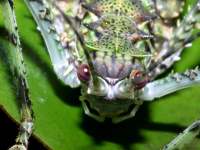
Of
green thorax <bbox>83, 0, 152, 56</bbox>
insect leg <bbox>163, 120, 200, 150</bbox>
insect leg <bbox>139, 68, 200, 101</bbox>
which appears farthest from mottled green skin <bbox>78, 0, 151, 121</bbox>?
insect leg <bbox>163, 120, 200, 150</bbox>

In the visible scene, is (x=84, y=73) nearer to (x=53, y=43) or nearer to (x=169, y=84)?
(x=53, y=43)

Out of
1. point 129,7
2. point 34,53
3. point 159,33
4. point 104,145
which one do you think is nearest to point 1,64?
point 34,53

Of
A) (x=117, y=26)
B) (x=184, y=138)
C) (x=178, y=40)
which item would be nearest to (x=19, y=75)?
(x=117, y=26)

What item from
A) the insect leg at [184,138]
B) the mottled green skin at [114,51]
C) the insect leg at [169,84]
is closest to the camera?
the insect leg at [184,138]

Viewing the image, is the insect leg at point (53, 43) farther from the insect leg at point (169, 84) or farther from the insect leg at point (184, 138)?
the insect leg at point (184, 138)

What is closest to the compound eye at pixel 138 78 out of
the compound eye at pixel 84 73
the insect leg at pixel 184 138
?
the compound eye at pixel 84 73
